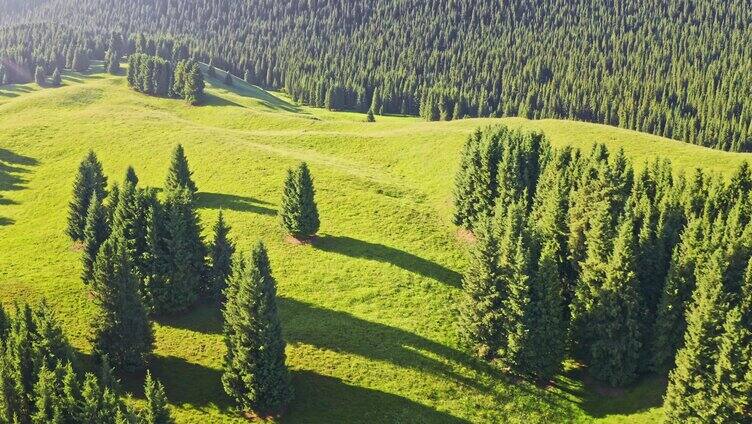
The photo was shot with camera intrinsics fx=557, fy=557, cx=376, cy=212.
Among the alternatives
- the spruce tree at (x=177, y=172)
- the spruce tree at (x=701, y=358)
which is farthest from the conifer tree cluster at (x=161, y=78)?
the spruce tree at (x=701, y=358)

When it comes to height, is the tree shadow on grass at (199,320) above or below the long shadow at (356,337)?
below

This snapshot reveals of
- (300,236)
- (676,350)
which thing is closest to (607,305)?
(676,350)

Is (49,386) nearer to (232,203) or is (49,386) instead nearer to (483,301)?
(483,301)

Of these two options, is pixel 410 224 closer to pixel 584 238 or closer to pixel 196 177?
pixel 584 238

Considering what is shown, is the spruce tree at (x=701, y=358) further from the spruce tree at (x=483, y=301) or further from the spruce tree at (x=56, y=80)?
the spruce tree at (x=56, y=80)

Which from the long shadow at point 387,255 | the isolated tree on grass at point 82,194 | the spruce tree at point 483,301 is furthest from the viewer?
the isolated tree on grass at point 82,194

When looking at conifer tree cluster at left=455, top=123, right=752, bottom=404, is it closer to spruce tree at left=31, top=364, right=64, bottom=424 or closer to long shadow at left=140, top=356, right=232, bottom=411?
long shadow at left=140, top=356, right=232, bottom=411
